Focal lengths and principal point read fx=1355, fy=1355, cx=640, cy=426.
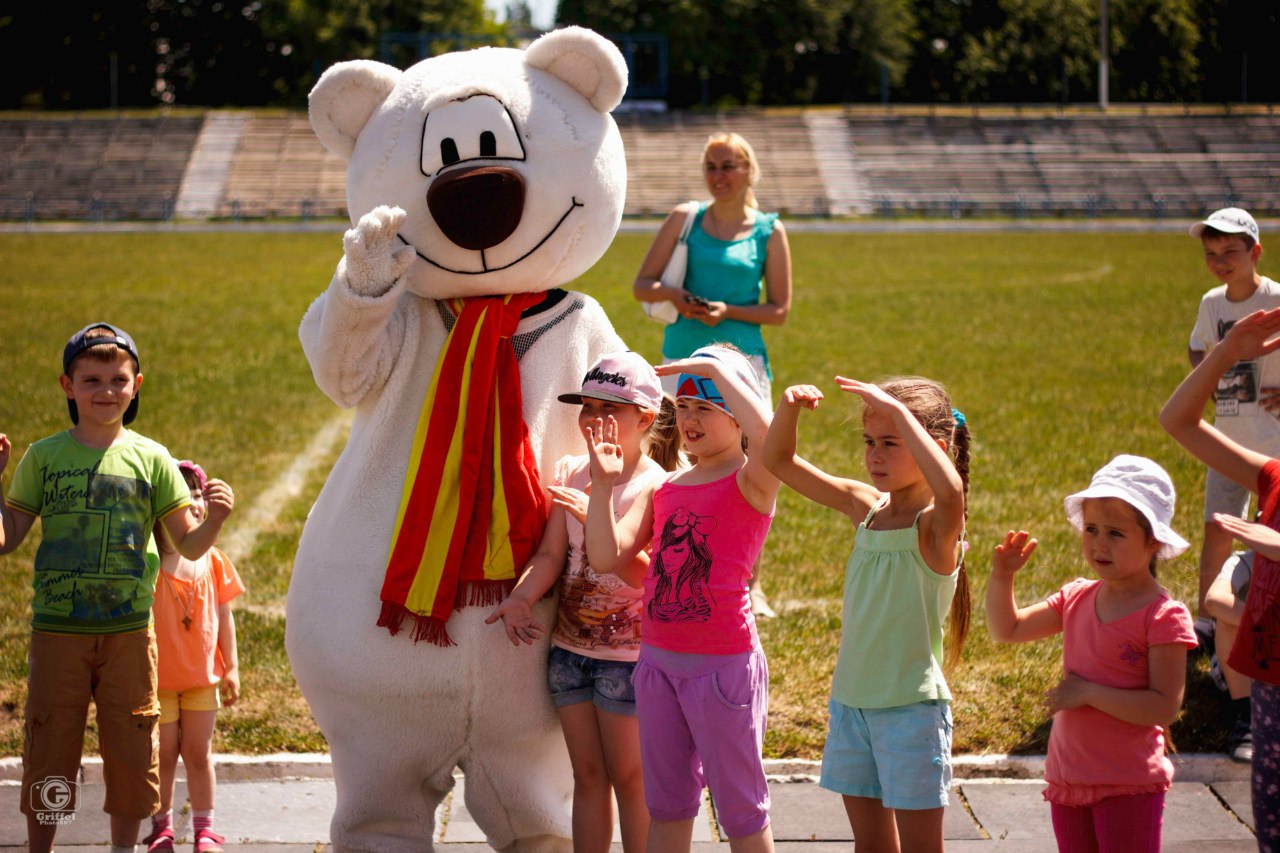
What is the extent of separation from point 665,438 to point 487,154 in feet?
3.19

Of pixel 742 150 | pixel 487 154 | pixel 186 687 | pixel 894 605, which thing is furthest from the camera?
pixel 742 150

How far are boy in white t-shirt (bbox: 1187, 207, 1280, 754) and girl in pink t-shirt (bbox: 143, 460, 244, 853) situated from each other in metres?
3.70

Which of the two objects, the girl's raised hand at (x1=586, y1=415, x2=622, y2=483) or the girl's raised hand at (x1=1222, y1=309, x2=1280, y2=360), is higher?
the girl's raised hand at (x1=1222, y1=309, x2=1280, y2=360)

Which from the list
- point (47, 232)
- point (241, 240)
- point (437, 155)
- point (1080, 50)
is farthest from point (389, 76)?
point (1080, 50)

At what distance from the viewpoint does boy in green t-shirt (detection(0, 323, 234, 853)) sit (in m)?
3.73

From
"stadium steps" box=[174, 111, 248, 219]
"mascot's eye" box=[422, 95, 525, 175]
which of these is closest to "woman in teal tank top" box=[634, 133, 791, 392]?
"mascot's eye" box=[422, 95, 525, 175]

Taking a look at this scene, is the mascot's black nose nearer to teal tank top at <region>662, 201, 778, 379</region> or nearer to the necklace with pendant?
the necklace with pendant

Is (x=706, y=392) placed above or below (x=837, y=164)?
above

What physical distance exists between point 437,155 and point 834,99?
6777 centimetres

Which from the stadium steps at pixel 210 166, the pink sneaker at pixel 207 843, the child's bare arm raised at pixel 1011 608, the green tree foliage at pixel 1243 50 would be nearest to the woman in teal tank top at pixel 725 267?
the child's bare arm raised at pixel 1011 608

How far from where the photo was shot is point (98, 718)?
3.77 m

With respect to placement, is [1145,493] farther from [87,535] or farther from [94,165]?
[94,165]

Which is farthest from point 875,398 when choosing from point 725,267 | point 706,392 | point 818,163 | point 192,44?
point 192,44

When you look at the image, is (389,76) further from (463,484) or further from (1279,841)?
(1279,841)
